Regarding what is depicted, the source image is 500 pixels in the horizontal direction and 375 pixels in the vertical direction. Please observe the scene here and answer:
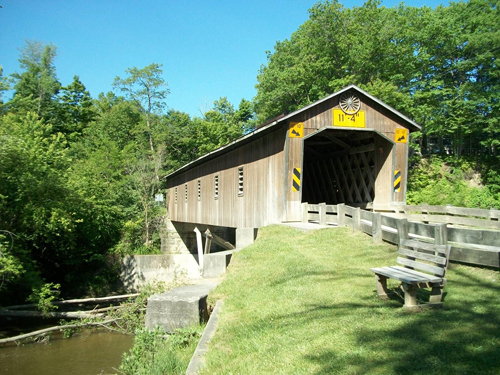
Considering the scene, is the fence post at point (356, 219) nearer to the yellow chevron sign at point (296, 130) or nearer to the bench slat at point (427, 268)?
the yellow chevron sign at point (296, 130)

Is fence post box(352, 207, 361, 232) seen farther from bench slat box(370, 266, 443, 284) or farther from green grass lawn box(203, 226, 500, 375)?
bench slat box(370, 266, 443, 284)

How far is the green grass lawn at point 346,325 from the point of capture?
3.42 metres

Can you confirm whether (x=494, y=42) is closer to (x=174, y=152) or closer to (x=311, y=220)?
(x=311, y=220)

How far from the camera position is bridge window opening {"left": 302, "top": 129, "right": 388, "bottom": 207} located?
15508 millimetres

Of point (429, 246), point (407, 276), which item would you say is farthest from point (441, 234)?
point (407, 276)

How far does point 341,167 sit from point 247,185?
4.61 metres

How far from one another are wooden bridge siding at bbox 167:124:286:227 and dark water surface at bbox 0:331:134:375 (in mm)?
6054

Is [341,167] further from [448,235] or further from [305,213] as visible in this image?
[448,235]

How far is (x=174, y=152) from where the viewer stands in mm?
39281

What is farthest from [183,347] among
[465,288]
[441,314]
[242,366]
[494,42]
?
[494,42]

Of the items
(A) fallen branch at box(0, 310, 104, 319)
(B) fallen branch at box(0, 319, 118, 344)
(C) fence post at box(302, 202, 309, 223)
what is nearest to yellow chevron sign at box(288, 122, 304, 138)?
(C) fence post at box(302, 202, 309, 223)

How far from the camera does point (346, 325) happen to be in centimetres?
433

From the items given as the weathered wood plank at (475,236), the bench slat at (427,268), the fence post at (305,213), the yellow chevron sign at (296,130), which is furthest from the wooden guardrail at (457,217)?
the yellow chevron sign at (296,130)

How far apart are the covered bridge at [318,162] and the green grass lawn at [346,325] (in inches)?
222
